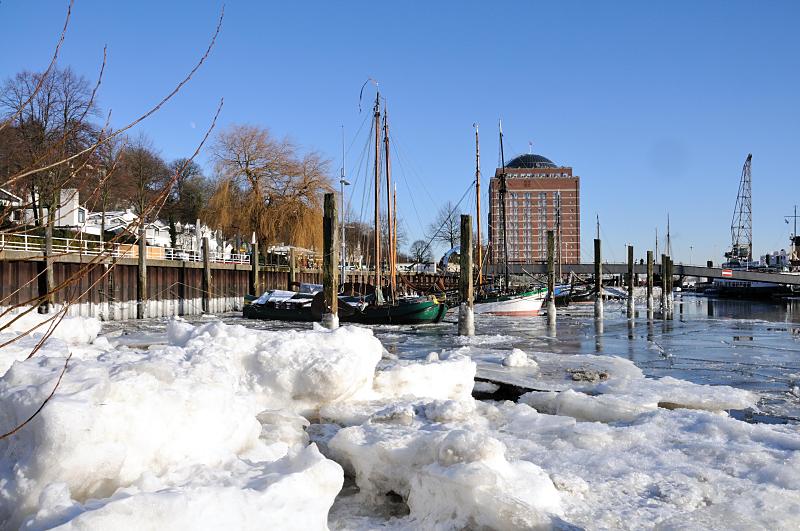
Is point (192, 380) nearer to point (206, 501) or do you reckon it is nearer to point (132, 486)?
point (132, 486)

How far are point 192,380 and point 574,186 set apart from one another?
6143 inches

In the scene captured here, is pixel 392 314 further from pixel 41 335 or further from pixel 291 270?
pixel 41 335

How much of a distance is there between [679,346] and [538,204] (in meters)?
138

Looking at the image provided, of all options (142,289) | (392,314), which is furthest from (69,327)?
(142,289)

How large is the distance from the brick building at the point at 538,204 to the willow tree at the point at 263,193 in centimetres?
11026

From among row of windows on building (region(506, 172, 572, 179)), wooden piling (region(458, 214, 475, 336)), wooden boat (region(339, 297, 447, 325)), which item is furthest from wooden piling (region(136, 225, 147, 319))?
row of windows on building (region(506, 172, 572, 179))

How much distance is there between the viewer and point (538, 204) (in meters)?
154

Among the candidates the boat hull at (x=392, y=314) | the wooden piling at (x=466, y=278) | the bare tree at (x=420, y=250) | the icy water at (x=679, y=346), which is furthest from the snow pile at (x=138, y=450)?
the bare tree at (x=420, y=250)

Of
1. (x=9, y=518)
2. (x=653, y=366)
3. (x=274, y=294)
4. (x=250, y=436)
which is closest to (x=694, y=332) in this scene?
(x=653, y=366)

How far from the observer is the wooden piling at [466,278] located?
2042 centimetres

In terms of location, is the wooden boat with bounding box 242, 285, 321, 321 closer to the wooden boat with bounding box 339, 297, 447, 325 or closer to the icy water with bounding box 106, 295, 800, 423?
the icy water with bounding box 106, 295, 800, 423

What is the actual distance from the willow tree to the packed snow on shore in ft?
115

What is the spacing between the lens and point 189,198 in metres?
54.3

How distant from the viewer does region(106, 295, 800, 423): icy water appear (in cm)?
1148
